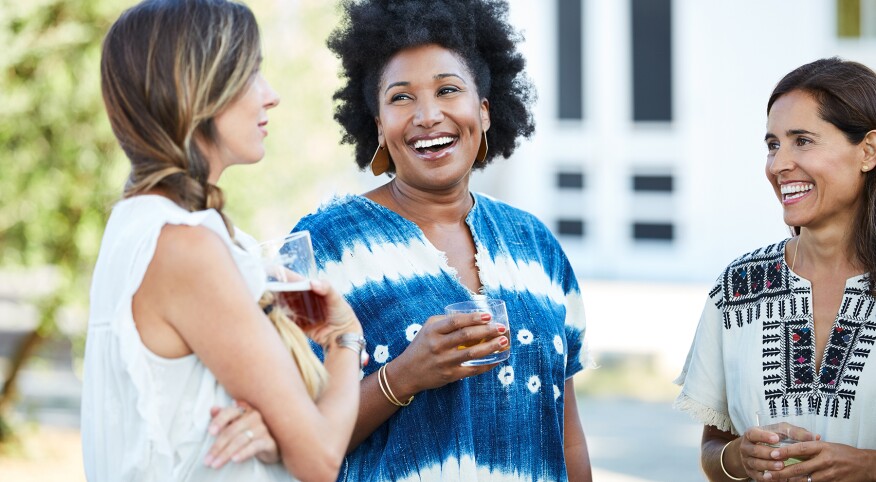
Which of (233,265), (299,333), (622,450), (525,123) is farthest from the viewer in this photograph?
(622,450)

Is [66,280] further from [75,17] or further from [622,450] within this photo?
[622,450]

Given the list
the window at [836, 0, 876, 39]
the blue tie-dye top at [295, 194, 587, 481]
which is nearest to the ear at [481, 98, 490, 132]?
the blue tie-dye top at [295, 194, 587, 481]

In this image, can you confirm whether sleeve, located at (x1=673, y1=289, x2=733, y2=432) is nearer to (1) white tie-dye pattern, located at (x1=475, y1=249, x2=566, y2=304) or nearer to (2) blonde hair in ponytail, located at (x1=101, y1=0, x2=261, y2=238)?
(1) white tie-dye pattern, located at (x1=475, y1=249, x2=566, y2=304)

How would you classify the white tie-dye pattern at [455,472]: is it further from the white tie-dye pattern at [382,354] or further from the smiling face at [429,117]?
the smiling face at [429,117]

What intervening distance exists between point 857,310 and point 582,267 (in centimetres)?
1480

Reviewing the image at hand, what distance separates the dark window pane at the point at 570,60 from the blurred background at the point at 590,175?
2cm

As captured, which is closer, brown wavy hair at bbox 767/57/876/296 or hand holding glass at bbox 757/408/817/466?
hand holding glass at bbox 757/408/817/466

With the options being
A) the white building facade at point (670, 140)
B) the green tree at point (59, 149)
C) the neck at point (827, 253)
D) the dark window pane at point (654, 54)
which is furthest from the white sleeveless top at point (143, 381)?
the dark window pane at point (654, 54)

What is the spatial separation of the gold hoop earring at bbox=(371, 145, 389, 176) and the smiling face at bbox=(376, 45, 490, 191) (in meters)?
0.18

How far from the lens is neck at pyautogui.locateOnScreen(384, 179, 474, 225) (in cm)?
338

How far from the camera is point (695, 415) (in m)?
3.31

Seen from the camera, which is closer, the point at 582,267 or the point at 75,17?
the point at 75,17

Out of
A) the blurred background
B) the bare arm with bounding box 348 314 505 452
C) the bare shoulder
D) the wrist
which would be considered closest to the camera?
the bare shoulder

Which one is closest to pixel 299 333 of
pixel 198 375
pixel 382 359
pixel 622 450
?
pixel 198 375
